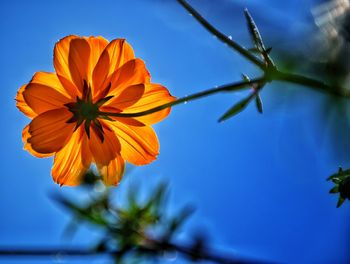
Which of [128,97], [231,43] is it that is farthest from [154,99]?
[231,43]

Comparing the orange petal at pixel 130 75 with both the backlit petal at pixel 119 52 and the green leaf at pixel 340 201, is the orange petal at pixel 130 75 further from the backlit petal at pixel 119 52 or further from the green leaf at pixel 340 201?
the green leaf at pixel 340 201

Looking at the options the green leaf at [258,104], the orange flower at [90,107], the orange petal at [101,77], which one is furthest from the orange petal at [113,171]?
the green leaf at [258,104]

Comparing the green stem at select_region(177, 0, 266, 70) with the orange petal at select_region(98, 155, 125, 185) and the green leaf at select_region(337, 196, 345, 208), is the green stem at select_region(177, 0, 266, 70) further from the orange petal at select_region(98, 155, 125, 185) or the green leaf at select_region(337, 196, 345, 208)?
the orange petal at select_region(98, 155, 125, 185)

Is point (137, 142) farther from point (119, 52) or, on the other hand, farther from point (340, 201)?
point (340, 201)

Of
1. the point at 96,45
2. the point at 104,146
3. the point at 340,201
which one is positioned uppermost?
the point at 96,45

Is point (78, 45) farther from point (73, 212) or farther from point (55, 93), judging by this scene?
point (73, 212)

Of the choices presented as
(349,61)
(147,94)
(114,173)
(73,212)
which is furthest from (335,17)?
Result: (73,212)
